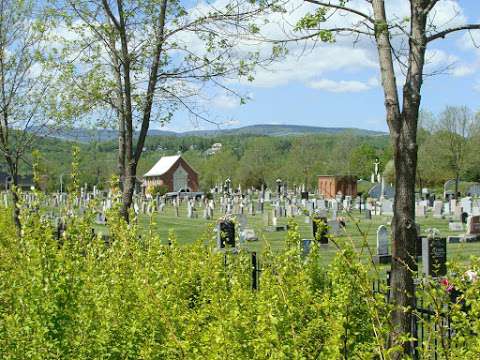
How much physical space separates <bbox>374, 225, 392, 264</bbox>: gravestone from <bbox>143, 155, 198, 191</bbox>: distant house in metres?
91.1

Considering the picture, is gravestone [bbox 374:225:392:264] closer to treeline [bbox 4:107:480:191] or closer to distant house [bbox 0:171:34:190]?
distant house [bbox 0:171:34:190]

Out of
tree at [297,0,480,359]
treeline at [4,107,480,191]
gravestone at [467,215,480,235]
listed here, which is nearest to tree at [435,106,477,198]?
treeline at [4,107,480,191]

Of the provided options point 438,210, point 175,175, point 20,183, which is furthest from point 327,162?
point 438,210

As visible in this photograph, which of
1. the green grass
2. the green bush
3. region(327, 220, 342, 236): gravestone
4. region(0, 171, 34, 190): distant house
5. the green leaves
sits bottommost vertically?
the green grass

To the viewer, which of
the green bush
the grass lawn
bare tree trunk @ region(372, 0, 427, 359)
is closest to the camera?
the green bush

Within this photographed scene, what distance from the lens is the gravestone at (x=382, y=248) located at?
2039 centimetres

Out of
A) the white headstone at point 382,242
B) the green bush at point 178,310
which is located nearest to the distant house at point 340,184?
the white headstone at point 382,242

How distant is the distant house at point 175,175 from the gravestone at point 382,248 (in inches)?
3587

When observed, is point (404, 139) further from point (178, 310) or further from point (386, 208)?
point (386, 208)

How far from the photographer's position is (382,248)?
2095cm

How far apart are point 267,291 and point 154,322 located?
0.89m

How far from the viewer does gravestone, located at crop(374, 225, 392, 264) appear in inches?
803

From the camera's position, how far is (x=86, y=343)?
17.5ft

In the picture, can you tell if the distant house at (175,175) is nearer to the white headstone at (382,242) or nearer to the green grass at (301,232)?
the green grass at (301,232)
